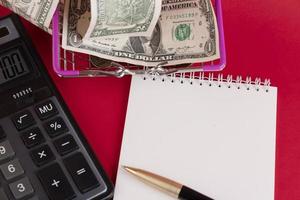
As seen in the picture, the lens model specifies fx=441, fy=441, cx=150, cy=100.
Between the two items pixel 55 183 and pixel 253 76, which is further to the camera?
pixel 253 76

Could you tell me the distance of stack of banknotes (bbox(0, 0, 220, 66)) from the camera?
530 millimetres

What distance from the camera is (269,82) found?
2.01 ft

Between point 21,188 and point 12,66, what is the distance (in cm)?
15

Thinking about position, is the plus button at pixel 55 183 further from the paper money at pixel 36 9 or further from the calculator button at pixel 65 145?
the paper money at pixel 36 9

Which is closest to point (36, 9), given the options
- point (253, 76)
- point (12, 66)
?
point (12, 66)

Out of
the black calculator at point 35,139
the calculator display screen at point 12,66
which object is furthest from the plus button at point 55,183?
the calculator display screen at point 12,66

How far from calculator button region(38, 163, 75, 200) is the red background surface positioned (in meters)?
0.07

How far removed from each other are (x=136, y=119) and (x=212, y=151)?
0.11 meters

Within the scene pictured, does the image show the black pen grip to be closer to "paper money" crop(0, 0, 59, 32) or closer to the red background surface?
the red background surface

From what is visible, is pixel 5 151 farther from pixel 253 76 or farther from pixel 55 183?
pixel 253 76

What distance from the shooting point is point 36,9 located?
520 millimetres

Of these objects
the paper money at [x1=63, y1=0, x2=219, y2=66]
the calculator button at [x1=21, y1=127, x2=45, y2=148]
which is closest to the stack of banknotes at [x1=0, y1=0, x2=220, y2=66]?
the paper money at [x1=63, y1=0, x2=219, y2=66]

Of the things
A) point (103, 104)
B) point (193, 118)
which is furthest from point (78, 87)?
point (193, 118)

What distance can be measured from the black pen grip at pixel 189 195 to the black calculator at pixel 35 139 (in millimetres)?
86
